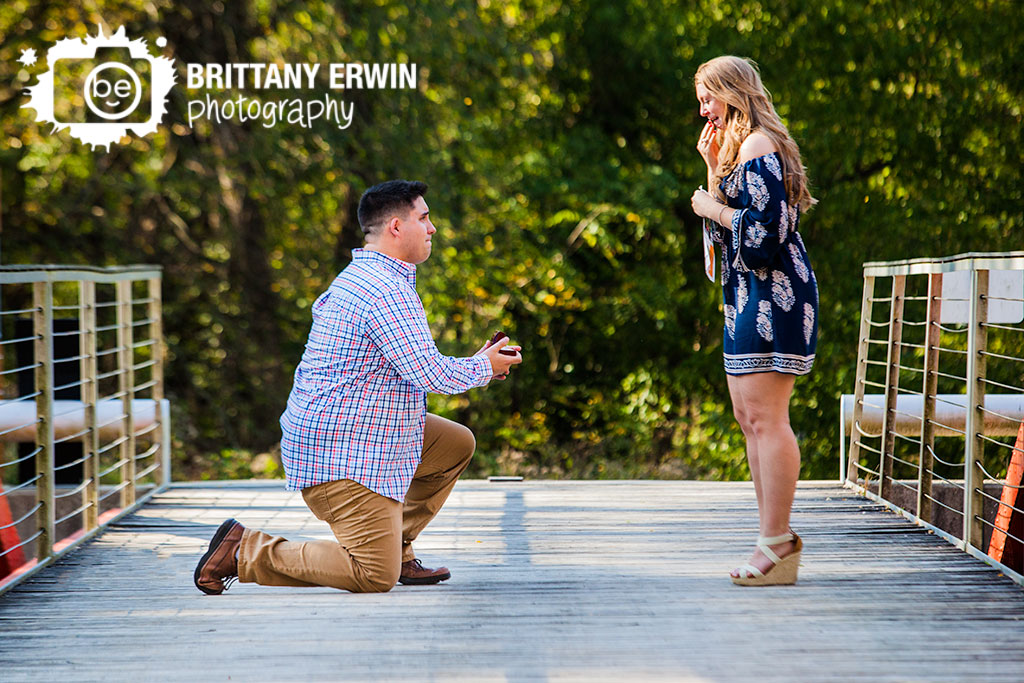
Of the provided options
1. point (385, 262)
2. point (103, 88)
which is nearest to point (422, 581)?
point (385, 262)

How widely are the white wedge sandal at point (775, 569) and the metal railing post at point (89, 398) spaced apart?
2.41 meters

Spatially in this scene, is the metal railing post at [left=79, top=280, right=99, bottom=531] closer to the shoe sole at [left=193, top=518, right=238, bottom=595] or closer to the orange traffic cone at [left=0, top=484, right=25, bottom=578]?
the orange traffic cone at [left=0, top=484, right=25, bottom=578]

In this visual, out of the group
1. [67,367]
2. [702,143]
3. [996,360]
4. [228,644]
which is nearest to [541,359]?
[996,360]

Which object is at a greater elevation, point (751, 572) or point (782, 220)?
point (782, 220)

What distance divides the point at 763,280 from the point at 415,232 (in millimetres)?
1011

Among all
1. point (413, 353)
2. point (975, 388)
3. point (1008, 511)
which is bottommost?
point (1008, 511)

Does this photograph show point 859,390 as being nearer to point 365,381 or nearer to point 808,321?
point 808,321

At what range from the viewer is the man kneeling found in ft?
10.3

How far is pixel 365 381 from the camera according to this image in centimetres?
318

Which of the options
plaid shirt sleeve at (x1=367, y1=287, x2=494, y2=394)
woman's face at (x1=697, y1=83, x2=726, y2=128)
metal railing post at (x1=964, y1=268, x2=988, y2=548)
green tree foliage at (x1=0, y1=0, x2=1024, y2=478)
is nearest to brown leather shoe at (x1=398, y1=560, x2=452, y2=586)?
plaid shirt sleeve at (x1=367, y1=287, x2=494, y2=394)

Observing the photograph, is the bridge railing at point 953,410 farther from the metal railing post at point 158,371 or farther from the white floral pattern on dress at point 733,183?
the metal railing post at point 158,371

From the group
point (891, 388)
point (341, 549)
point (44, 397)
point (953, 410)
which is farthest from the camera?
point (953, 410)

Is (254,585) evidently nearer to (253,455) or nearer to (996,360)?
(253,455)

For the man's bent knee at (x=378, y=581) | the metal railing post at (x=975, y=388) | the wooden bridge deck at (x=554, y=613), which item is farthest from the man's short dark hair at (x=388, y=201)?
the metal railing post at (x=975, y=388)
